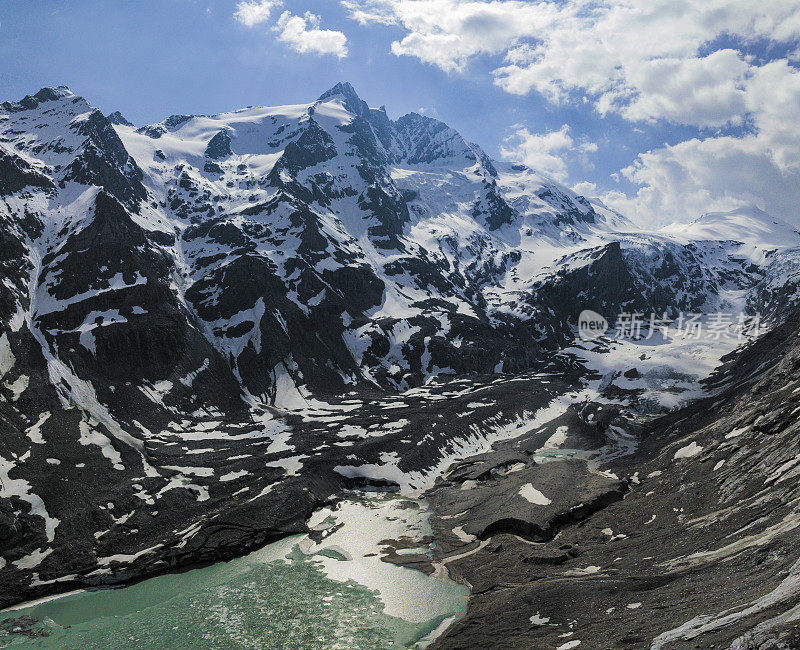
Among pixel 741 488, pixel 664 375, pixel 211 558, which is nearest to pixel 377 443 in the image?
pixel 211 558

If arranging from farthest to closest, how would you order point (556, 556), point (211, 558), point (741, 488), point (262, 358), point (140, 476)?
point (262, 358)
point (140, 476)
point (211, 558)
point (556, 556)
point (741, 488)

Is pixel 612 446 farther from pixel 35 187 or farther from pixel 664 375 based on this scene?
pixel 35 187

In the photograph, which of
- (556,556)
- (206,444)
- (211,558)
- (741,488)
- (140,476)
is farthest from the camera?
(206,444)

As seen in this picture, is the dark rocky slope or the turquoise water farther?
the turquoise water

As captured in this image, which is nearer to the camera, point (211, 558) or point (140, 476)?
point (211, 558)

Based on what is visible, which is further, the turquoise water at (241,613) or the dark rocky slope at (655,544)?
the turquoise water at (241,613)

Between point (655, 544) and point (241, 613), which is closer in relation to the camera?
point (655, 544)

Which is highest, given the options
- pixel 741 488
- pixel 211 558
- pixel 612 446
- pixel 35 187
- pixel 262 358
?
pixel 35 187

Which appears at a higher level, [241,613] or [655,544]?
[655,544]
